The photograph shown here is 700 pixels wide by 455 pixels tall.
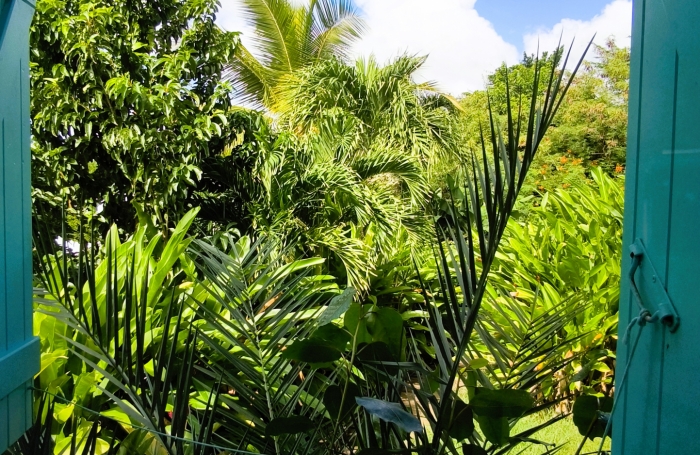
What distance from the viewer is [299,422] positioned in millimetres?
1009

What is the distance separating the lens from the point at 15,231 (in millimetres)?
1111

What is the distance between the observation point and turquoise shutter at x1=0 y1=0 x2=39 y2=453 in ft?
3.46

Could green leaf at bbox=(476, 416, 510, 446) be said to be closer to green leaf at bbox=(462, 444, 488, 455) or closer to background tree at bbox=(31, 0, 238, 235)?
green leaf at bbox=(462, 444, 488, 455)

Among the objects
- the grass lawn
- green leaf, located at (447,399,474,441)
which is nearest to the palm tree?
the grass lawn

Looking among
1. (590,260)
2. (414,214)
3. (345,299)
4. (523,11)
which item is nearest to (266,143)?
(414,214)

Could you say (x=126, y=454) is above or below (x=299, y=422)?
below

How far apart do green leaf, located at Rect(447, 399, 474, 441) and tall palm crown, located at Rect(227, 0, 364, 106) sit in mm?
10849

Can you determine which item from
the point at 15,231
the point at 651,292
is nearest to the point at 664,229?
the point at 651,292

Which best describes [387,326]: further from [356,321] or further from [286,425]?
[286,425]

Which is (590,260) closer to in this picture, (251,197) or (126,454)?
(251,197)

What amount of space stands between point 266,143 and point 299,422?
381 cm

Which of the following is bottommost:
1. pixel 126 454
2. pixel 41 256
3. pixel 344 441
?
pixel 126 454

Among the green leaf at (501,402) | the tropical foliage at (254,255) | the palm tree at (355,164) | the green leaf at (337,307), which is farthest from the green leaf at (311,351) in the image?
the palm tree at (355,164)

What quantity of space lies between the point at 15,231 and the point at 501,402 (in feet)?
3.15
